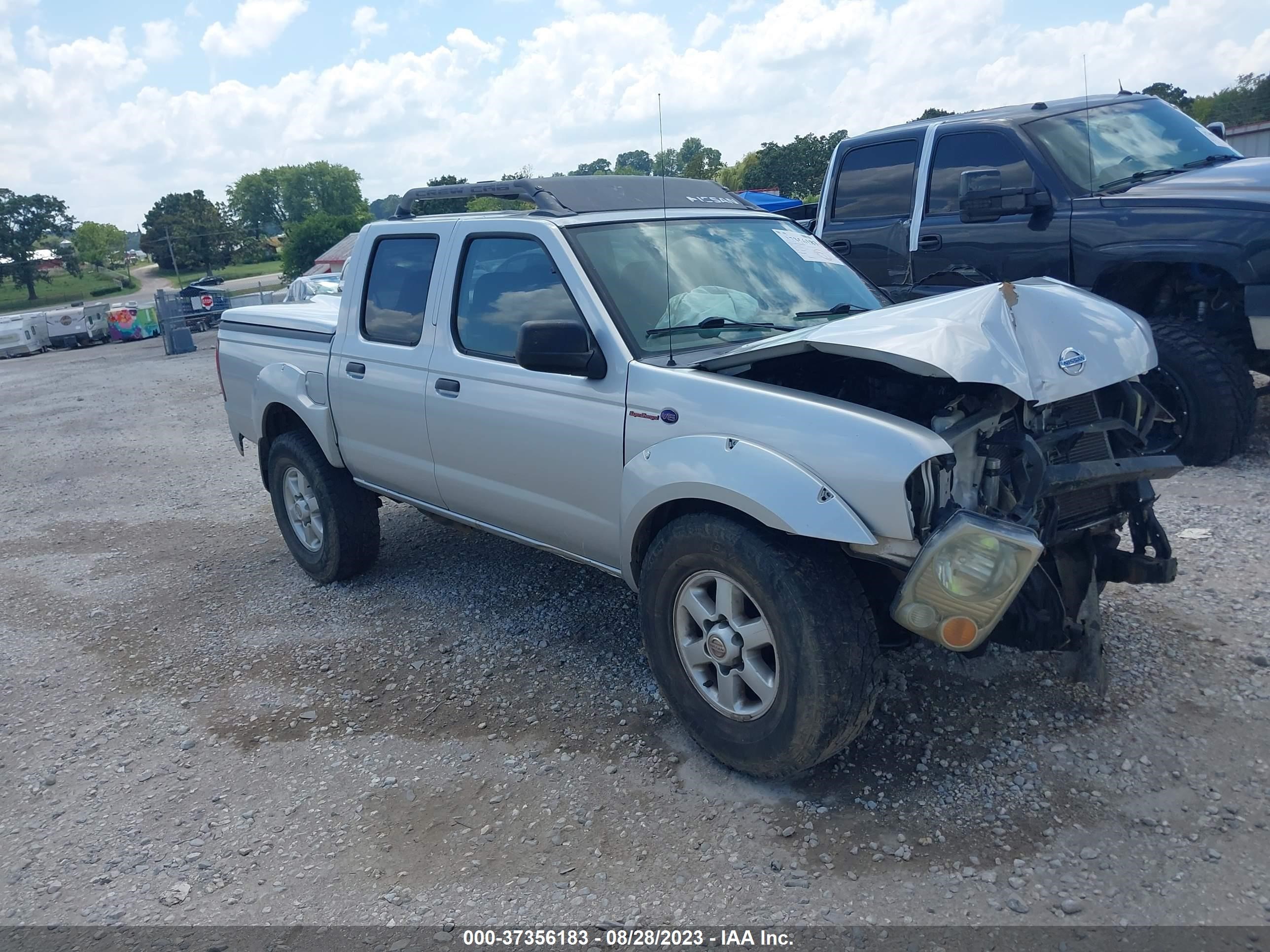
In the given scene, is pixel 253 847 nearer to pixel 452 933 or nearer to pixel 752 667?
pixel 452 933

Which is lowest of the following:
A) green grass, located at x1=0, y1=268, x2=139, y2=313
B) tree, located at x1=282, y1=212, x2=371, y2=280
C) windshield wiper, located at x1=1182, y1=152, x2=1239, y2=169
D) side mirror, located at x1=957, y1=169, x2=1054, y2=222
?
green grass, located at x1=0, y1=268, x2=139, y2=313

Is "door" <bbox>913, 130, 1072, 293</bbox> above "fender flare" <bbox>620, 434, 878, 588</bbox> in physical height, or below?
above

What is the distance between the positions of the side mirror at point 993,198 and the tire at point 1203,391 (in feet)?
3.55

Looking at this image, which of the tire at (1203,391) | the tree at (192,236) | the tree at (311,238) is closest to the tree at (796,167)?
the tire at (1203,391)

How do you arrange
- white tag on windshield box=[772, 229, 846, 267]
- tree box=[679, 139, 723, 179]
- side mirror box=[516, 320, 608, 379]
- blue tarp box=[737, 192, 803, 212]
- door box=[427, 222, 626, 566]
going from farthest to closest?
tree box=[679, 139, 723, 179] → blue tarp box=[737, 192, 803, 212] → white tag on windshield box=[772, 229, 846, 267] → door box=[427, 222, 626, 566] → side mirror box=[516, 320, 608, 379]

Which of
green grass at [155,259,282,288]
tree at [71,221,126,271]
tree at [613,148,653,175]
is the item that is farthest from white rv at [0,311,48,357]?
tree at [71,221,126,271]

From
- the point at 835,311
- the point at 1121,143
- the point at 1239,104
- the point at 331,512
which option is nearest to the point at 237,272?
the point at 1239,104

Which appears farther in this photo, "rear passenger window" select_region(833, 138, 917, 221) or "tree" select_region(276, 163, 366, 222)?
"tree" select_region(276, 163, 366, 222)

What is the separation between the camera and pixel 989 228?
6.62 metres

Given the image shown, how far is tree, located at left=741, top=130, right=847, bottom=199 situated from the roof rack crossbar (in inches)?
739

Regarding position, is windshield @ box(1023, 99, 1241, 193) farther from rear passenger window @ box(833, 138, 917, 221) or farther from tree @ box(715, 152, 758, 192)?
tree @ box(715, 152, 758, 192)

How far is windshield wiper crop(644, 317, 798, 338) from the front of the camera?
12.5 feet

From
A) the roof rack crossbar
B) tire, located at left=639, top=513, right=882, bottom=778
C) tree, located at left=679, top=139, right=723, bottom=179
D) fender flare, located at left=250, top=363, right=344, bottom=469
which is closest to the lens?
tire, located at left=639, top=513, right=882, bottom=778

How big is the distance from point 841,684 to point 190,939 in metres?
2.10
